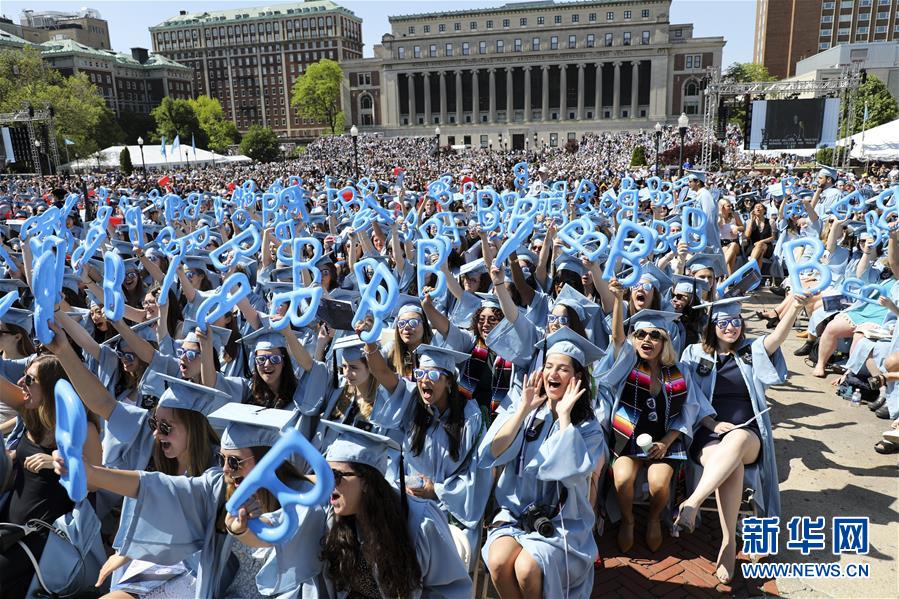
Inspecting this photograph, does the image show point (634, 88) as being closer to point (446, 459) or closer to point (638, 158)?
point (638, 158)

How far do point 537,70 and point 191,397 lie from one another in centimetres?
9096

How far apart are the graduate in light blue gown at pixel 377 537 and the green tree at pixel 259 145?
228ft

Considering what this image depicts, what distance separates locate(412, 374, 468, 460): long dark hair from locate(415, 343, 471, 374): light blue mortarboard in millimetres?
78

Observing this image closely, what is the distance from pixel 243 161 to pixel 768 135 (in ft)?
136

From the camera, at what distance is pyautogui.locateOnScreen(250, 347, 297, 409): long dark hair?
4.44m

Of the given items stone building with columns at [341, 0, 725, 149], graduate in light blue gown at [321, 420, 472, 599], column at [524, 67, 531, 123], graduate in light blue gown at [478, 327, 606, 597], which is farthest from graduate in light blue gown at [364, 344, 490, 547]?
column at [524, 67, 531, 123]

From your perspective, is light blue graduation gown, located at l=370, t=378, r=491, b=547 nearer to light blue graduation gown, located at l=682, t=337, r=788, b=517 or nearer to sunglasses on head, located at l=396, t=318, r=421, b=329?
sunglasses on head, located at l=396, t=318, r=421, b=329

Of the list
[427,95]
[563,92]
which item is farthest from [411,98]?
[563,92]

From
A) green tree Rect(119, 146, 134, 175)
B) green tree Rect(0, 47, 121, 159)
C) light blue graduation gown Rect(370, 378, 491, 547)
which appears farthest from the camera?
green tree Rect(0, 47, 121, 159)

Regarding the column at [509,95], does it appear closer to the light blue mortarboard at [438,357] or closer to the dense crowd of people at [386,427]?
the dense crowd of people at [386,427]

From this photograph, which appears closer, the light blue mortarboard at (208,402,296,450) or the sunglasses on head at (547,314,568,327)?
the light blue mortarboard at (208,402,296,450)

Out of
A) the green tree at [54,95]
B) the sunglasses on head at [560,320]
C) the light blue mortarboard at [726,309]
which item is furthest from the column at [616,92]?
the sunglasses on head at [560,320]

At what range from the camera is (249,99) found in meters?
121

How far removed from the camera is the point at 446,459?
4.01m
